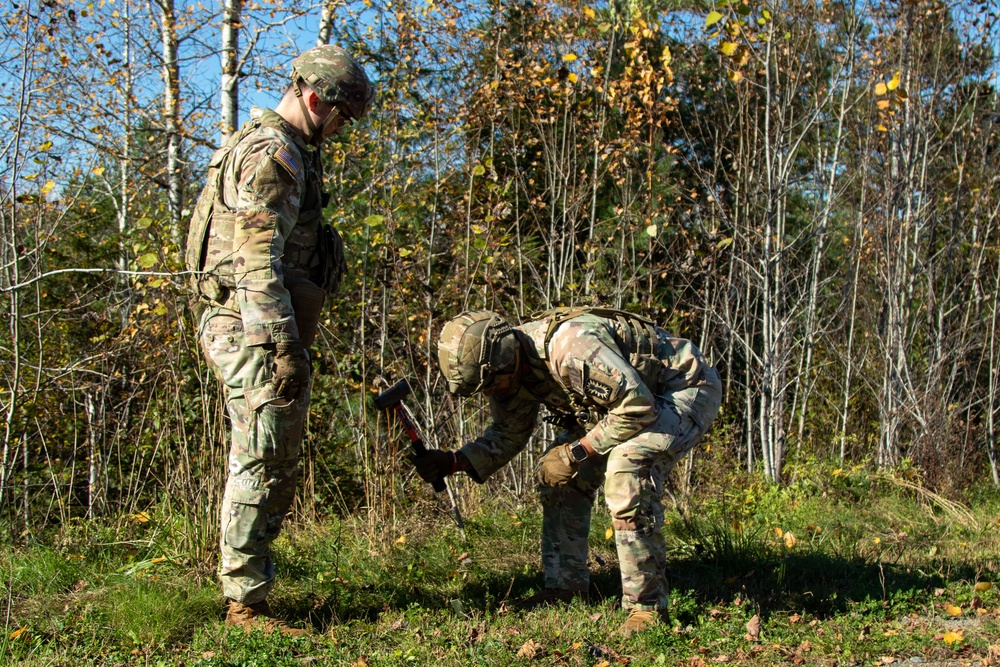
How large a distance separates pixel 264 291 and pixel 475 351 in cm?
86

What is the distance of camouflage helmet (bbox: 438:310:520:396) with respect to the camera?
143 inches

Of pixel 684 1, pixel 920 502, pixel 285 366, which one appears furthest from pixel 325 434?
pixel 684 1

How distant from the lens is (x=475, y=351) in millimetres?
3627

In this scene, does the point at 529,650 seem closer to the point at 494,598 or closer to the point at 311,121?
the point at 494,598

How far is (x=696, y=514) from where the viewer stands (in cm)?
572

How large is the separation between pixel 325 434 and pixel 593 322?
10.5ft

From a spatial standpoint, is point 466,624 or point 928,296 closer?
point 466,624

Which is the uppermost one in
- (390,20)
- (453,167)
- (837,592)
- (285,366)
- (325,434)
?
(390,20)

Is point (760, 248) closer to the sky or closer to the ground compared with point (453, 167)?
closer to the ground

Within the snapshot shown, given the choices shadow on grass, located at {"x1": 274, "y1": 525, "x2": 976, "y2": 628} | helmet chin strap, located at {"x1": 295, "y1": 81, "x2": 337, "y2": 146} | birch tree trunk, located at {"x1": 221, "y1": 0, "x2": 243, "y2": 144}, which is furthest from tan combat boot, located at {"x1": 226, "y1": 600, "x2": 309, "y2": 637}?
birch tree trunk, located at {"x1": 221, "y1": 0, "x2": 243, "y2": 144}

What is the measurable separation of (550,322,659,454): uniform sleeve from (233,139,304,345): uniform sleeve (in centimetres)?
109

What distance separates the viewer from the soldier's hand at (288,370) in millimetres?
3363

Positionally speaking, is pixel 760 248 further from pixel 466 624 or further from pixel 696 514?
pixel 466 624

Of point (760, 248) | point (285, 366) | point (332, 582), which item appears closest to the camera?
point (285, 366)
